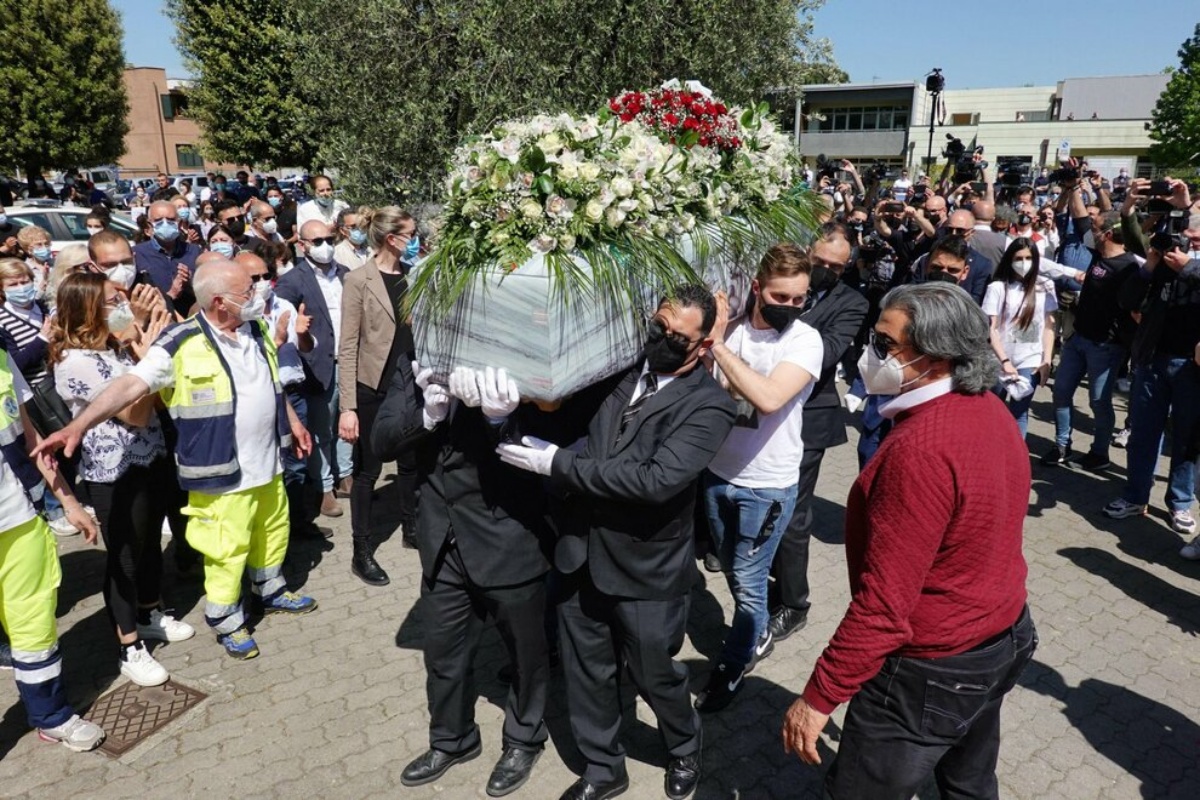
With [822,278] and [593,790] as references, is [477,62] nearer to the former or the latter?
[822,278]

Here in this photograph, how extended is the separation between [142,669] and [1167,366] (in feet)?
22.7

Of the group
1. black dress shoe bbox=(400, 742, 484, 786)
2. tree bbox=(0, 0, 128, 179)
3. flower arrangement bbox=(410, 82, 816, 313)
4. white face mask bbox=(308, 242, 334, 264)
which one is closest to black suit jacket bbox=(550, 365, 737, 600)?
flower arrangement bbox=(410, 82, 816, 313)

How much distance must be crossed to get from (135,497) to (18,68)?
29.5 meters

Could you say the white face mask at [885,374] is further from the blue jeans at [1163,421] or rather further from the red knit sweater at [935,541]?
the blue jeans at [1163,421]

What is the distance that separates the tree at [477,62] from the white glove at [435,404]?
5.93 meters

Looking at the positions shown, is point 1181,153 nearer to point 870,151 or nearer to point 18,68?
point 870,151

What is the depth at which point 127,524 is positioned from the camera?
411 centimetres

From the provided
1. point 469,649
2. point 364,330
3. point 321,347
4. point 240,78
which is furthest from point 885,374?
point 240,78

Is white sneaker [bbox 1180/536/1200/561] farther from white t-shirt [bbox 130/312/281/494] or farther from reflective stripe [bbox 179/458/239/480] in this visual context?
reflective stripe [bbox 179/458/239/480]

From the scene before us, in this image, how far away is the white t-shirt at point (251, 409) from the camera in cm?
407

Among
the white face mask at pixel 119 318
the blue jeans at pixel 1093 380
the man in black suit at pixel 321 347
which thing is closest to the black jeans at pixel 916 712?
the white face mask at pixel 119 318

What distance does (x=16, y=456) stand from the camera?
340 centimetres

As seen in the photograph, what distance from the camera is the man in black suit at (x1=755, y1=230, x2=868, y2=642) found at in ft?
13.9

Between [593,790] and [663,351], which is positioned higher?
[663,351]
